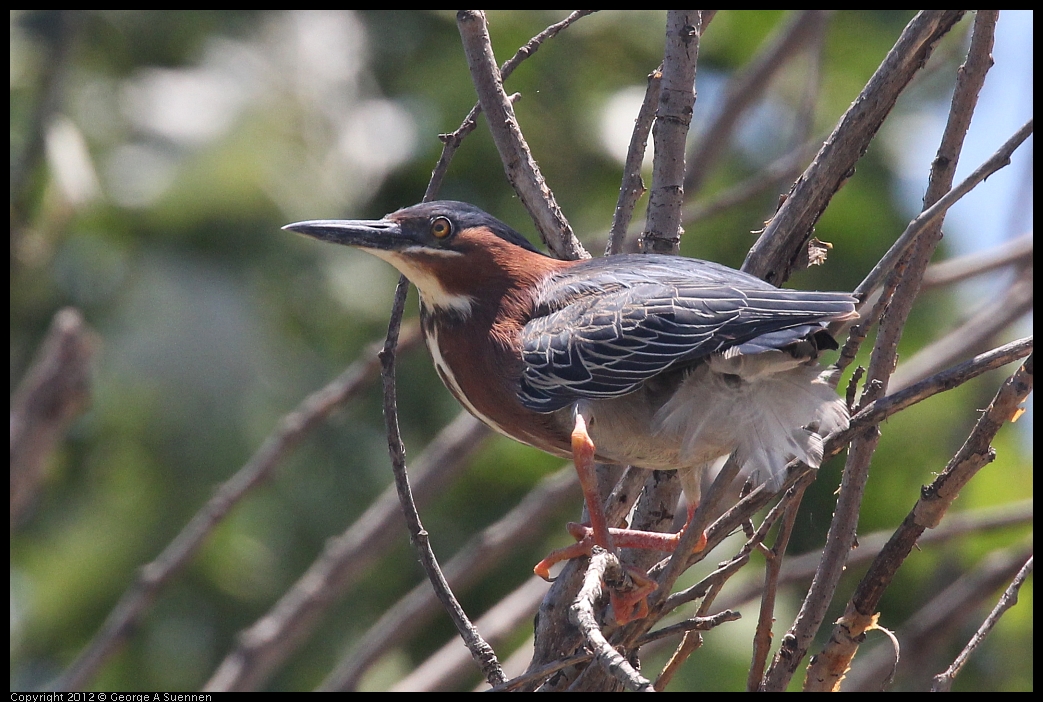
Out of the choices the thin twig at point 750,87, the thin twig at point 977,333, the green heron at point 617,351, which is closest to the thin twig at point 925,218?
the green heron at point 617,351

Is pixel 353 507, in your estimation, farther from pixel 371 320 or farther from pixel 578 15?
pixel 578 15

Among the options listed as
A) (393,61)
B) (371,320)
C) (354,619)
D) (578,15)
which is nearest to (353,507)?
(354,619)

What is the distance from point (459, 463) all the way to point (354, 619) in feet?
8.77

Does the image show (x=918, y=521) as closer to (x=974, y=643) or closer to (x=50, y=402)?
(x=974, y=643)

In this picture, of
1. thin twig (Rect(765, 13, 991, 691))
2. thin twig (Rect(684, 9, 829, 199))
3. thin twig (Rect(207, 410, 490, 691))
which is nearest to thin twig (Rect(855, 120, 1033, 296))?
thin twig (Rect(765, 13, 991, 691))

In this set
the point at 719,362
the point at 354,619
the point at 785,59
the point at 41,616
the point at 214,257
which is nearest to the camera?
the point at 719,362

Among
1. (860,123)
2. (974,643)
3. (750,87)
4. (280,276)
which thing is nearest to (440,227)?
(860,123)

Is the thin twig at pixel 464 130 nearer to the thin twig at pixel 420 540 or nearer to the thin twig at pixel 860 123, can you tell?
the thin twig at pixel 420 540

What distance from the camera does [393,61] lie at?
24.8ft

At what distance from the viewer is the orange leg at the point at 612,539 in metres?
2.33

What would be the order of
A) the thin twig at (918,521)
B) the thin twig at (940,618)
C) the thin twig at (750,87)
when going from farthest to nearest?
the thin twig at (750,87) < the thin twig at (940,618) < the thin twig at (918,521)

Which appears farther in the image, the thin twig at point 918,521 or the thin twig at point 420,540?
the thin twig at point 420,540

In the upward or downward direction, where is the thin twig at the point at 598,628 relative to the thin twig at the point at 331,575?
upward

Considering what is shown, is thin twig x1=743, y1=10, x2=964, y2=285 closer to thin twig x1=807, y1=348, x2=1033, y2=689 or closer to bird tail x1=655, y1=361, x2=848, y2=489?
bird tail x1=655, y1=361, x2=848, y2=489
